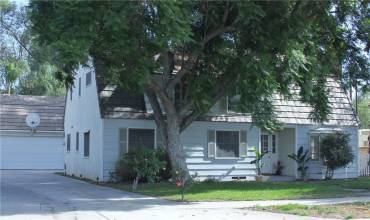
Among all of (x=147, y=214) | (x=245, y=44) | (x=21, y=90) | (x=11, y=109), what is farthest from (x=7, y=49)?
(x=147, y=214)

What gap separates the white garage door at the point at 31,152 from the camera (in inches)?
1454

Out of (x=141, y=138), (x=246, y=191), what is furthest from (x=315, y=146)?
(x=246, y=191)

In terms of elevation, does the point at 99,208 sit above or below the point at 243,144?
below

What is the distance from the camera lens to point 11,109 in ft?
126

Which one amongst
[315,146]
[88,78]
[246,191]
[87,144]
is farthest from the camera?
[315,146]

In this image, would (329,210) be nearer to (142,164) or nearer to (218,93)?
(218,93)

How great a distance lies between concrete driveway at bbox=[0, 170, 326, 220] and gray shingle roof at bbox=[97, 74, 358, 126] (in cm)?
554

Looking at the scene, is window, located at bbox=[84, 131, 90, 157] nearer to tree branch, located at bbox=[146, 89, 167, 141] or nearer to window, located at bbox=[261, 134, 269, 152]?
tree branch, located at bbox=[146, 89, 167, 141]

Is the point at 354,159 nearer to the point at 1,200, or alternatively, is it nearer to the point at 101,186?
the point at 101,186

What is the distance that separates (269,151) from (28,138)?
1603 cm

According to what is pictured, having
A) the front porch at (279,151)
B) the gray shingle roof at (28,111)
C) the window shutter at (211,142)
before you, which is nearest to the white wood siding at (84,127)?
the gray shingle roof at (28,111)

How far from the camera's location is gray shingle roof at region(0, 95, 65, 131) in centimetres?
3747

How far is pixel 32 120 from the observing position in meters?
36.8

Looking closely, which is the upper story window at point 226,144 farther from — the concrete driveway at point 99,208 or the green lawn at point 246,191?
the concrete driveway at point 99,208
